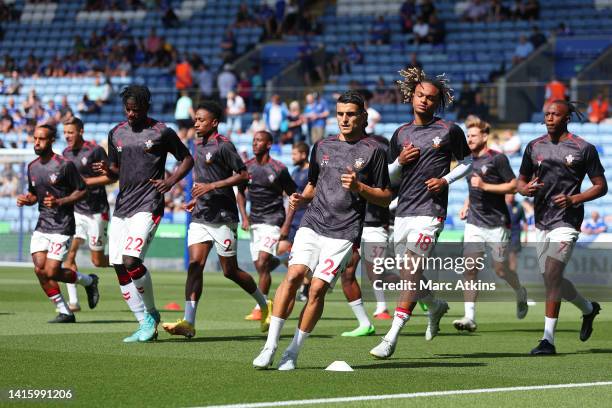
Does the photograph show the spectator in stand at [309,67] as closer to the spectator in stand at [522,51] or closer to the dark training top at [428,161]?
the spectator in stand at [522,51]

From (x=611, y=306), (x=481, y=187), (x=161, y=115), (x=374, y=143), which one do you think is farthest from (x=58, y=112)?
(x=374, y=143)

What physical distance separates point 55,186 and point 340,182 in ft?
18.4

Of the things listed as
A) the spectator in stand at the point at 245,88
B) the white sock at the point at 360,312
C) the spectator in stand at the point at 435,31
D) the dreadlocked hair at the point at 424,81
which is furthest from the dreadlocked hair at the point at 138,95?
the spectator in stand at the point at 435,31

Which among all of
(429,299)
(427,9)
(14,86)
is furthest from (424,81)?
(14,86)

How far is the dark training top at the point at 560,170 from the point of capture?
12.0m

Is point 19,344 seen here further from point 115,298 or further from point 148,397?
point 115,298

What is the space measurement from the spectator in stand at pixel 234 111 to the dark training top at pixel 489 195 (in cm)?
1736

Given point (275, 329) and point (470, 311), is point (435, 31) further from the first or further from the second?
point (275, 329)

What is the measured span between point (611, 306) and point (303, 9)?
72.7ft

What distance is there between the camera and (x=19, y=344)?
11.8 metres

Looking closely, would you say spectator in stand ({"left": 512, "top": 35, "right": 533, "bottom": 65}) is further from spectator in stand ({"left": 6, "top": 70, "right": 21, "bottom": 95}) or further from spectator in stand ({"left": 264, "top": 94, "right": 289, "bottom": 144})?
spectator in stand ({"left": 6, "top": 70, "right": 21, "bottom": 95})

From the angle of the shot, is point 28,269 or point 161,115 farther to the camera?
point 161,115

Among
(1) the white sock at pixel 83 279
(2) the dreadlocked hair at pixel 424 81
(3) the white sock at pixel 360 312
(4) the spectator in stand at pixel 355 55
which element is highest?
(2) the dreadlocked hair at pixel 424 81

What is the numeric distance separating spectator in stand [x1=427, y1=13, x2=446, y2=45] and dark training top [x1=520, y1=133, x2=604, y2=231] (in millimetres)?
23632
